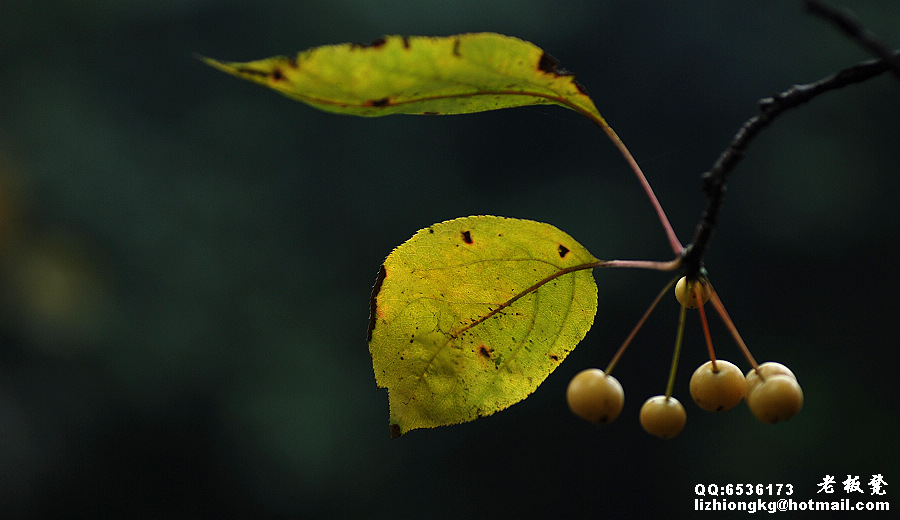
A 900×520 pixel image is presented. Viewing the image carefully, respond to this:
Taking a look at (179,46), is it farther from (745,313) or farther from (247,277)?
(745,313)

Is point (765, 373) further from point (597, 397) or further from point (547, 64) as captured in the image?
point (547, 64)

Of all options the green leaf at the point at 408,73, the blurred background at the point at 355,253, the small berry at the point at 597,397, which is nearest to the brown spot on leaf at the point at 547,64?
the green leaf at the point at 408,73

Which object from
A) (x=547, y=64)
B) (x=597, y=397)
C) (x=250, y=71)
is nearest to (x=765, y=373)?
(x=597, y=397)

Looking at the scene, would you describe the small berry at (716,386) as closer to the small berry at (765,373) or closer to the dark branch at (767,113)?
the small berry at (765,373)

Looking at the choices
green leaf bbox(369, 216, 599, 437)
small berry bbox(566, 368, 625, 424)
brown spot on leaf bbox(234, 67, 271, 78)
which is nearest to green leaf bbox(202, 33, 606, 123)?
brown spot on leaf bbox(234, 67, 271, 78)

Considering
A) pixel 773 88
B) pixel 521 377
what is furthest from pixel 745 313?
pixel 521 377

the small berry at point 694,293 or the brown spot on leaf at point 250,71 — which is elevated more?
the brown spot on leaf at point 250,71

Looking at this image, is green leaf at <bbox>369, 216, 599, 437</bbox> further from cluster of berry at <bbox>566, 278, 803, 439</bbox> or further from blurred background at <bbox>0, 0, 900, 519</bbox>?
blurred background at <bbox>0, 0, 900, 519</bbox>
